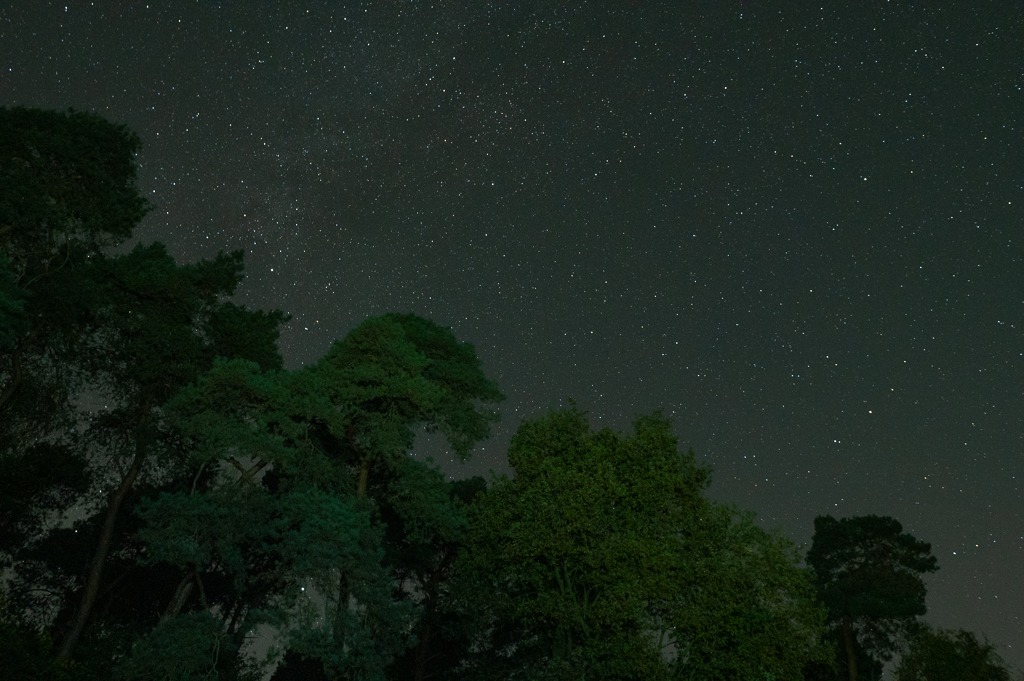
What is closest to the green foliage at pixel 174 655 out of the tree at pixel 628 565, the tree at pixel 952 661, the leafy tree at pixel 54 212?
the tree at pixel 628 565

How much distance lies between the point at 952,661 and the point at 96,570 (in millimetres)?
37001

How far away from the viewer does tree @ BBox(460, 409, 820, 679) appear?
2192cm

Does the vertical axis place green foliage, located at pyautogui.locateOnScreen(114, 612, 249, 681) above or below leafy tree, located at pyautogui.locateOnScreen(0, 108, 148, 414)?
below

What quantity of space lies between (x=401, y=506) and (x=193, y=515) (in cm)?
697

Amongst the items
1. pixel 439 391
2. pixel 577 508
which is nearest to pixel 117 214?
pixel 439 391

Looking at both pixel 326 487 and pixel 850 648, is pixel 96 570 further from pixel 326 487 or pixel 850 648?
pixel 850 648

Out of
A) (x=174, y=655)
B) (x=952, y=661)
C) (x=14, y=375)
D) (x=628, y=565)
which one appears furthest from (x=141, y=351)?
(x=952, y=661)

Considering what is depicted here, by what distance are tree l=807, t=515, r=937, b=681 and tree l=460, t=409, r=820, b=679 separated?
2462 cm

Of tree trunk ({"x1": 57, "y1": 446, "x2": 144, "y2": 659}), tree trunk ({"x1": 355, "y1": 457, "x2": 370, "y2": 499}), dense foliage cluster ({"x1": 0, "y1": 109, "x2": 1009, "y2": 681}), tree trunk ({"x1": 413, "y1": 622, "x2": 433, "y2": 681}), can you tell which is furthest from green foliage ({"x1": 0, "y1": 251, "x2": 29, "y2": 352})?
tree trunk ({"x1": 413, "y1": 622, "x2": 433, "y2": 681})

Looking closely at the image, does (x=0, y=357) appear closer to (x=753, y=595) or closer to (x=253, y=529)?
(x=253, y=529)

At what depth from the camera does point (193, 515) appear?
24.1 metres

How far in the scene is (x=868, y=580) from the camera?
45.9m

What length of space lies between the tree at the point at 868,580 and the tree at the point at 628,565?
80.8 ft

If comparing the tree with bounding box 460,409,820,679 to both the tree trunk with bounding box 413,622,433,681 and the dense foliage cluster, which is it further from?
the tree trunk with bounding box 413,622,433,681
